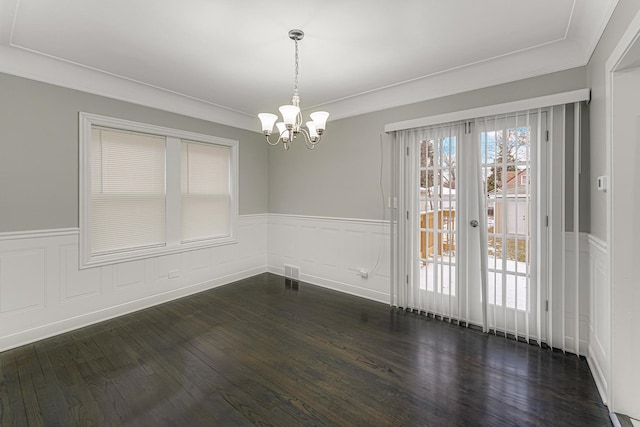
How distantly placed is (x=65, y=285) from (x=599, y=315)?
4758 millimetres

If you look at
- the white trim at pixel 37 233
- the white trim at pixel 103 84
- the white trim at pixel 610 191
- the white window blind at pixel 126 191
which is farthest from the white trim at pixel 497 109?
the white trim at pixel 37 233

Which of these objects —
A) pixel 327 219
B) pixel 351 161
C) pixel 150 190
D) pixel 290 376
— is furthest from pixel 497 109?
pixel 150 190

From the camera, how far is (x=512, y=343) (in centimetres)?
272

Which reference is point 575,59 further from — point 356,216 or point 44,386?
point 44,386

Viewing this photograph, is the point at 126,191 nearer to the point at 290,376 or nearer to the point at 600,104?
the point at 290,376

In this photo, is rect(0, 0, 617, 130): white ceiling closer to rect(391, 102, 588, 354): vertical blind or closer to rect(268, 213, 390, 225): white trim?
rect(391, 102, 588, 354): vertical blind

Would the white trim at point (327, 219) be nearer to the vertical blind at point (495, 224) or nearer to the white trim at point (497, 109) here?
the vertical blind at point (495, 224)

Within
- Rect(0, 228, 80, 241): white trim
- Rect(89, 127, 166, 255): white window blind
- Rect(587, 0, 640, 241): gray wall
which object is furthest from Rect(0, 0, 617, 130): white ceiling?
Rect(0, 228, 80, 241): white trim

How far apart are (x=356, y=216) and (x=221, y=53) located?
2.47 metres

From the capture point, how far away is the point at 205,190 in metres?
4.34

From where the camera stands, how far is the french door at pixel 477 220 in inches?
107

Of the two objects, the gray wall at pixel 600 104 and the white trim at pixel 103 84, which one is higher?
the white trim at pixel 103 84

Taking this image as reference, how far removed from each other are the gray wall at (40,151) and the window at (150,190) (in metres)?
0.10

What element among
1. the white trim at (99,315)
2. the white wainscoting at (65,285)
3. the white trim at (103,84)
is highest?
the white trim at (103,84)
